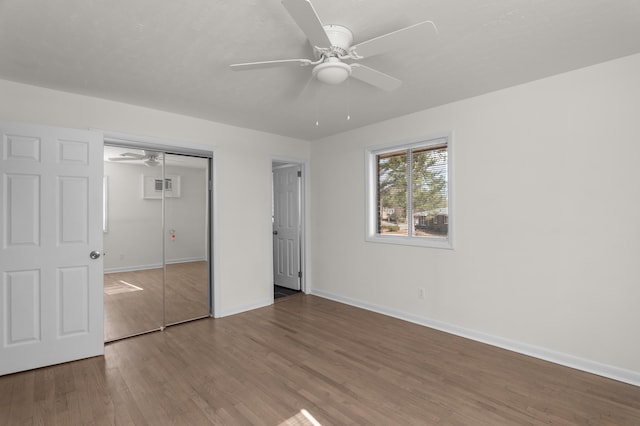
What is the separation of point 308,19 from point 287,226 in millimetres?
4186

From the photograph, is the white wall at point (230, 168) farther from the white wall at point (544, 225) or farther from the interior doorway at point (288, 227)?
the white wall at point (544, 225)

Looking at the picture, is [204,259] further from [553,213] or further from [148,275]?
[553,213]

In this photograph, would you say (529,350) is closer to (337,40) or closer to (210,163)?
(337,40)

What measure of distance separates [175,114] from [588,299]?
4609mm

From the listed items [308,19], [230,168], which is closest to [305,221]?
[230,168]

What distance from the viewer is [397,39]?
1.80 m

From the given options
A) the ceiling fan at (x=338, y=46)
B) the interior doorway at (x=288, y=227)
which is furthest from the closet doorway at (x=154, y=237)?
the ceiling fan at (x=338, y=46)

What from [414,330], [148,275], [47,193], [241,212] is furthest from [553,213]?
[47,193]

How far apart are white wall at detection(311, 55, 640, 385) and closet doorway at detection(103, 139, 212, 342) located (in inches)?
102

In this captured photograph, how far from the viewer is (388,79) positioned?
7.82 feet

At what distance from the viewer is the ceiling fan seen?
166cm

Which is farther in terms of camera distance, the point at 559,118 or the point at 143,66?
the point at 559,118

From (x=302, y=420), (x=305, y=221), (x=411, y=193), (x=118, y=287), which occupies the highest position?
(x=411, y=193)

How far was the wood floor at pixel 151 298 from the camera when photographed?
3.59 metres
